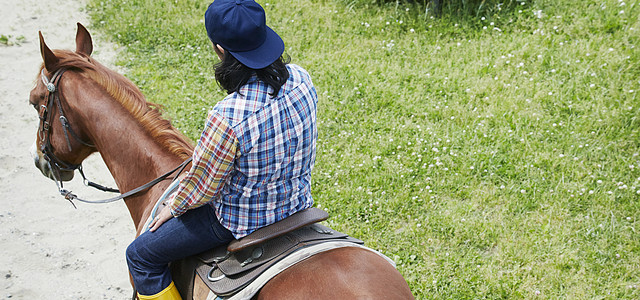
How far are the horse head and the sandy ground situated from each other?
1654 mm

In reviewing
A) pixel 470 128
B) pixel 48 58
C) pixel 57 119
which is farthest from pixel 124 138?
pixel 470 128

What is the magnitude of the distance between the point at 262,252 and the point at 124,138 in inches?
54.2

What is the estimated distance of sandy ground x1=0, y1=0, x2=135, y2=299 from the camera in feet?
17.2

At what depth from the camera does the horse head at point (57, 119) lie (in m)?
3.67

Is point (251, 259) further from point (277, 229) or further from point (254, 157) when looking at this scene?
point (254, 157)

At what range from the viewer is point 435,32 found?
8305 millimetres

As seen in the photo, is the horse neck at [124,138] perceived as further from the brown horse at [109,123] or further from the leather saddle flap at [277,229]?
the leather saddle flap at [277,229]

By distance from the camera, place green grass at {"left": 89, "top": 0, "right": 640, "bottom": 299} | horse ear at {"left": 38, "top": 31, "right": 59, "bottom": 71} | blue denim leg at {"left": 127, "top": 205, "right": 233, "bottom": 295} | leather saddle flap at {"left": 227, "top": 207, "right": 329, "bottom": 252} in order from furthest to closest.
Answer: green grass at {"left": 89, "top": 0, "right": 640, "bottom": 299}, horse ear at {"left": 38, "top": 31, "right": 59, "bottom": 71}, blue denim leg at {"left": 127, "top": 205, "right": 233, "bottom": 295}, leather saddle flap at {"left": 227, "top": 207, "right": 329, "bottom": 252}

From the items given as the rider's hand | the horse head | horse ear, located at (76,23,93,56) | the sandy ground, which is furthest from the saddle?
the sandy ground

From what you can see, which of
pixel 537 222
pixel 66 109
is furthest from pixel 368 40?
pixel 66 109

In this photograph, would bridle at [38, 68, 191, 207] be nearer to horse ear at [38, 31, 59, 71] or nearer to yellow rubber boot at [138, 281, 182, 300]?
horse ear at [38, 31, 59, 71]

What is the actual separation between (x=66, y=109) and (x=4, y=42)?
22.9ft

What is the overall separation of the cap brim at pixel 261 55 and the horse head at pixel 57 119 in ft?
5.55

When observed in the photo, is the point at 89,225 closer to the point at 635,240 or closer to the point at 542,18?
the point at 635,240
